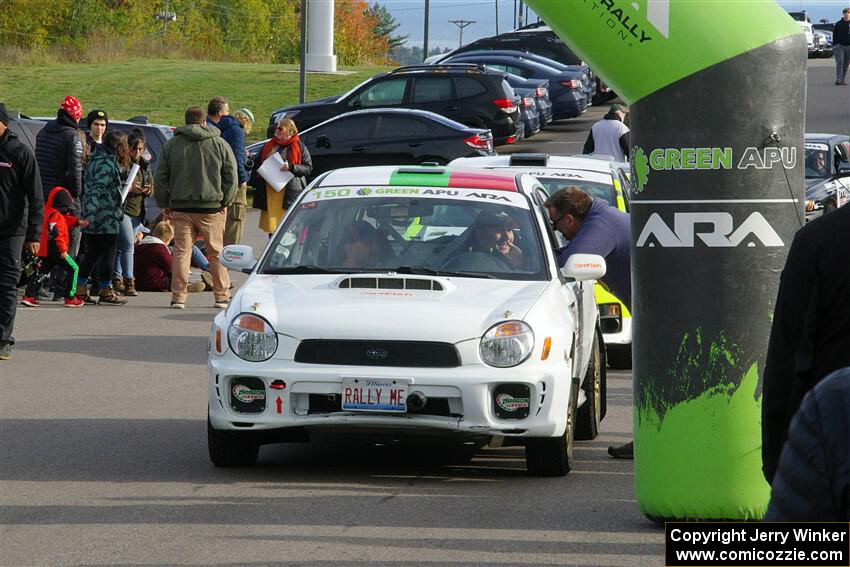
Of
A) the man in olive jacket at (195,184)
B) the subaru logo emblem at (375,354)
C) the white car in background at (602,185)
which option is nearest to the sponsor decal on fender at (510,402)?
the subaru logo emblem at (375,354)

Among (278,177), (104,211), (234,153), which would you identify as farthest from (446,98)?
(104,211)

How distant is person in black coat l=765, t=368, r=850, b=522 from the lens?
2.67m

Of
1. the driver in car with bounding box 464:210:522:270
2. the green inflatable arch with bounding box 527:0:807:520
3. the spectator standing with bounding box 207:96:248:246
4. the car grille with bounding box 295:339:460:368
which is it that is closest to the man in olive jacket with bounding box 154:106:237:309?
the spectator standing with bounding box 207:96:248:246

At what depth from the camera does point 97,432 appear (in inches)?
391

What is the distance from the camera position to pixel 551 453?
27.6 ft

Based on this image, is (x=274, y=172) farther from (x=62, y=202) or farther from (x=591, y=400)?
(x=591, y=400)

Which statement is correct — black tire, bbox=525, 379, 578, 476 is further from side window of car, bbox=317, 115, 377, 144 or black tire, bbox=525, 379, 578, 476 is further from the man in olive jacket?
side window of car, bbox=317, 115, 377, 144

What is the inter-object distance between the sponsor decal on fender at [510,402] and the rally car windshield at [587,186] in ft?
16.7

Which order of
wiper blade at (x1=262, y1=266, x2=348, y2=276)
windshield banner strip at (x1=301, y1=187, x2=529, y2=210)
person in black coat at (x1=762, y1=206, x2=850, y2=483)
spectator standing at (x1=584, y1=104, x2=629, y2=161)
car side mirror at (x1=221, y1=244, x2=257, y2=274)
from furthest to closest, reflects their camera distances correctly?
spectator standing at (x1=584, y1=104, x2=629, y2=161)
windshield banner strip at (x1=301, y1=187, x2=529, y2=210)
car side mirror at (x1=221, y1=244, x2=257, y2=274)
wiper blade at (x1=262, y1=266, x2=348, y2=276)
person in black coat at (x1=762, y1=206, x2=850, y2=483)

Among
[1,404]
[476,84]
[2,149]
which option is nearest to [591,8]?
[1,404]

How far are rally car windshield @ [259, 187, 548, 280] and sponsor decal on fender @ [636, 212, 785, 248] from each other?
88.9 inches

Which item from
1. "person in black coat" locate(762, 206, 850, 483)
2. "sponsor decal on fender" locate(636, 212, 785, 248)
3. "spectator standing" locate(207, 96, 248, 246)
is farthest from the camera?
"spectator standing" locate(207, 96, 248, 246)

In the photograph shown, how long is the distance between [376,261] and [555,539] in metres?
2.59

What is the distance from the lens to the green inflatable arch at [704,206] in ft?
21.6
